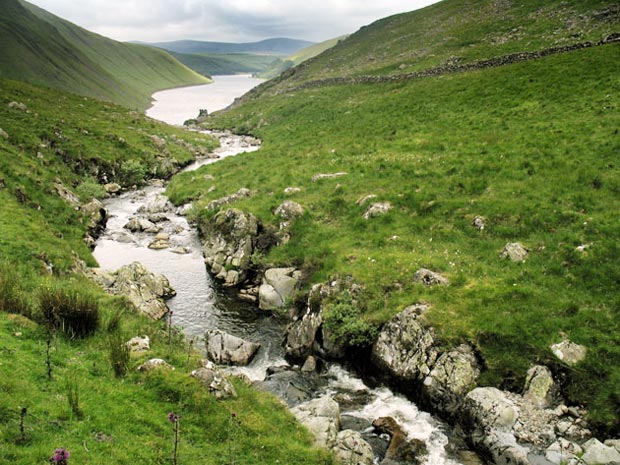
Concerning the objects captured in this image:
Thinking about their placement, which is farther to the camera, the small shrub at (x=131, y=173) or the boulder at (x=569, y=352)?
the small shrub at (x=131, y=173)

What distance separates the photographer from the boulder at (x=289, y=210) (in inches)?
1326

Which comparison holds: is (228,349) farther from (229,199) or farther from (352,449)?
(229,199)

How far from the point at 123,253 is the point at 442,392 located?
2827cm

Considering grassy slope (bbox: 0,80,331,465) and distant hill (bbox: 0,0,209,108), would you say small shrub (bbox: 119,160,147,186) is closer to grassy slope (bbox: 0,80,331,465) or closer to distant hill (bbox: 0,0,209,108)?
grassy slope (bbox: 0,80,331,465)

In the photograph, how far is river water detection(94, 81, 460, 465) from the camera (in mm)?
17688

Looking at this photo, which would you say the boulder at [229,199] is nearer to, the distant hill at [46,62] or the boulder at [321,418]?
the boulder at [321,418]

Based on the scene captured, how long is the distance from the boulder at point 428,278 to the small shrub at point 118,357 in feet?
49.7

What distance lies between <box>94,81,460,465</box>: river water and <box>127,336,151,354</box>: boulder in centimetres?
483

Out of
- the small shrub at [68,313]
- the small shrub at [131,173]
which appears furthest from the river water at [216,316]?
the small shrub at [68,313]

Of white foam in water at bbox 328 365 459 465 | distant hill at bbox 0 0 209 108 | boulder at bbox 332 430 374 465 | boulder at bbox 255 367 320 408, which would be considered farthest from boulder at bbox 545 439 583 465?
distant hill at bbox 0 0 209 108

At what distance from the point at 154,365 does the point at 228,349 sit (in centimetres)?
692

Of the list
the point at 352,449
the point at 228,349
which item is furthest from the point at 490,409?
the point at 228,349

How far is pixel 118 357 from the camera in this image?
51.3 ft

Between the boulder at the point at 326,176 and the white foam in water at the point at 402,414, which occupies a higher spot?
the boulder at the point at 326,176
